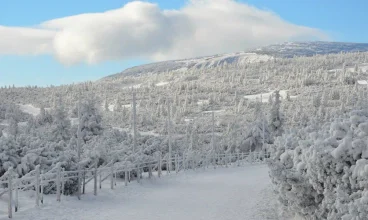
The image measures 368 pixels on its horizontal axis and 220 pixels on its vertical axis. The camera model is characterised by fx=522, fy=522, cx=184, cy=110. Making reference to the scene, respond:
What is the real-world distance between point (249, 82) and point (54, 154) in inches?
7185

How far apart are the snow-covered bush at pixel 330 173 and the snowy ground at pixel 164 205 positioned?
245cm

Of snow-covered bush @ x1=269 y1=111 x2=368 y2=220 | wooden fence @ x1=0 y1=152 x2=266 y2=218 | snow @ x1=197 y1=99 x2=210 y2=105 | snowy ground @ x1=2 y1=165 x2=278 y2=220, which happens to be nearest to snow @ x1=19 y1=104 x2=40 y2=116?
snow @ x1=197 y1=99 x2=210 y2=105

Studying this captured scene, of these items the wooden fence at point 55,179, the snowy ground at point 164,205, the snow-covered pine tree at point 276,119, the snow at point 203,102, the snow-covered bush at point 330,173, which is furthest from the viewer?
the snow at point 203,102

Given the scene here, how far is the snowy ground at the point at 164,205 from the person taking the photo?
539 inches

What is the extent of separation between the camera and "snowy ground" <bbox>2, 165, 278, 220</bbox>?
13695 mm

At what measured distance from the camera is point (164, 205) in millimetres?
15883

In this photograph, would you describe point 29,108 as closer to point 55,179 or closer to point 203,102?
point 203,102

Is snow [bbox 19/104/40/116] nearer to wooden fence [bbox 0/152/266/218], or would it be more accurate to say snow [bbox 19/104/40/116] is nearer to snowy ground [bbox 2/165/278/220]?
wooden fence [bbox 0/152/266/218]

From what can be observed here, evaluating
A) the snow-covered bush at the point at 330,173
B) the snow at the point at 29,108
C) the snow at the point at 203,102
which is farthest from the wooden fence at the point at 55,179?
the snow at the point at 203,102

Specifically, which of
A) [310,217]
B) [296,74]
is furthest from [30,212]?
[296,74]

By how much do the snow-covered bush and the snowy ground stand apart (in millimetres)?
2447

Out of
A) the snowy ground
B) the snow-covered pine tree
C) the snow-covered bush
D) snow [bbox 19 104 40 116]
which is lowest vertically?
snow [bbox 19 104 40 116]

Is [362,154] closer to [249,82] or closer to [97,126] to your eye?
[97,126]

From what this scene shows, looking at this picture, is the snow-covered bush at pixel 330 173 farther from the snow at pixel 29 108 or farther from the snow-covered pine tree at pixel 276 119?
the snow at pixel 29 108
